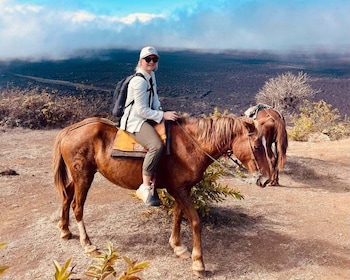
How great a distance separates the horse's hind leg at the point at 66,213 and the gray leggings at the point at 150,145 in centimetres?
137

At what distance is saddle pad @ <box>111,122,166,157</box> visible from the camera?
3.88 m

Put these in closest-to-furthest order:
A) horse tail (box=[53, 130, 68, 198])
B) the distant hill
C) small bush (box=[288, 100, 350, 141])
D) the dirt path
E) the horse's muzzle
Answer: the horse's muzzle → the dirt path → horse tail (box=[53, 130, 68, 198]) → small bush (box=[288, 100, 350, 141]) → the distant hill

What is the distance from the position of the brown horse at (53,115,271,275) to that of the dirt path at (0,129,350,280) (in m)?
0.34

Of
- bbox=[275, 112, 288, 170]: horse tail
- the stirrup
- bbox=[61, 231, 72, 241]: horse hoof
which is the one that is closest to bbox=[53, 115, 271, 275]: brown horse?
the stirrup

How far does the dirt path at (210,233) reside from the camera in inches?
161

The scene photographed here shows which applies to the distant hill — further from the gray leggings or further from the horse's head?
the horse's head

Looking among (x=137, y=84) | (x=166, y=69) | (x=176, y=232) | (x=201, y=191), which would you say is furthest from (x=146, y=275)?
(x=166, y=69)

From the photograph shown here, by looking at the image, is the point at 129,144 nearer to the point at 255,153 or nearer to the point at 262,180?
the point at 255,153

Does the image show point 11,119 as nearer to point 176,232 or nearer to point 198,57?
point 176,232

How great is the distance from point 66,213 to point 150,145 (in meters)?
1.68

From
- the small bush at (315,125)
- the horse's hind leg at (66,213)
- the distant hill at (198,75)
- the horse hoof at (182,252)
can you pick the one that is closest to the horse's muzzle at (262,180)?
the horse hoof at (182,252)

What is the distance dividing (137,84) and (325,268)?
9.75 feet

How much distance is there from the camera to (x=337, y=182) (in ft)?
29.2

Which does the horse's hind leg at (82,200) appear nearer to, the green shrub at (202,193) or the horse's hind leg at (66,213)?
the horse's hind leg at (66,213)
